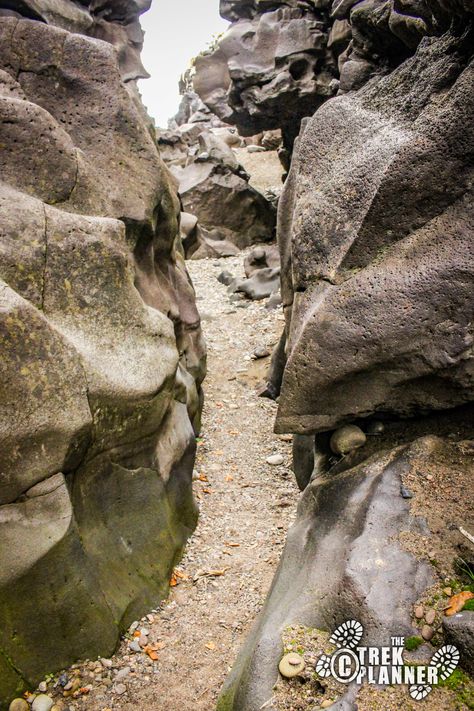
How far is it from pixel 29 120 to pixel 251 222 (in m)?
15.5

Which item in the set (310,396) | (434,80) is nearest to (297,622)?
(310,396)

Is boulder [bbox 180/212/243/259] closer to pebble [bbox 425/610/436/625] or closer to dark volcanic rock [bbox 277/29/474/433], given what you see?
dark volcanic rock [bbox 277/29/474/433]

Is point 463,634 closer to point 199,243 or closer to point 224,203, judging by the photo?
point 199,243

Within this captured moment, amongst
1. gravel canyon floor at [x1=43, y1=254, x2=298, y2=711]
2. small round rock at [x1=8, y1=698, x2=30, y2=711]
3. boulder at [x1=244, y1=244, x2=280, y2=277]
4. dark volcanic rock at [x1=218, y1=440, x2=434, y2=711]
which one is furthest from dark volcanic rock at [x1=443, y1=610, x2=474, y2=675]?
boulder at [x1=244, y1=244, x2=280, y2=277]

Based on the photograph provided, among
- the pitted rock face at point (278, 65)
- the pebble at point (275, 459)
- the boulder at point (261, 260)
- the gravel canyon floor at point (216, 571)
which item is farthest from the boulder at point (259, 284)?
the pebble at point (275, 459)

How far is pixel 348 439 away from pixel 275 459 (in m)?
2.79

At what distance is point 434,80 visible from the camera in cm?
418

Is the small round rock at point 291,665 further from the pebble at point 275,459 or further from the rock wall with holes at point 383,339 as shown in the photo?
the pebble at point 275,459

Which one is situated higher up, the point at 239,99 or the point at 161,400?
the point at 239,99

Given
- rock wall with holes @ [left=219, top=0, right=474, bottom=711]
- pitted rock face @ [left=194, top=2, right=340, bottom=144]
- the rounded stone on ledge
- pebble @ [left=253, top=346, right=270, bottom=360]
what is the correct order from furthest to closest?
pitted rock face @ [left=194, top=2, right=340, bottom=144] < pebble @ [left=253, top=346, right=270, bottom=360] < the rounded stone on ledge < rock wall with holes @ [left=219, top=0, right=474, bottom=711]

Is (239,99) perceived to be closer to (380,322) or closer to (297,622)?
(380,322)

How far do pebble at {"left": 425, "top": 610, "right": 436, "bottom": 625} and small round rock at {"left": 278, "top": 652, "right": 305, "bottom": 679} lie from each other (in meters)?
0.77

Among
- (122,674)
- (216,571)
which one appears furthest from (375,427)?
(122,674)

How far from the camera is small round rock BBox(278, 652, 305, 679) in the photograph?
329 cm
